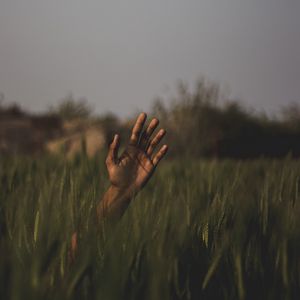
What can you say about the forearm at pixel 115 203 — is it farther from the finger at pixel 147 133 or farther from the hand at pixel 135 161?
the finger at pixel 147 133

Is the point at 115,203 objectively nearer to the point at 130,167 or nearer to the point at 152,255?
the point at 130,167

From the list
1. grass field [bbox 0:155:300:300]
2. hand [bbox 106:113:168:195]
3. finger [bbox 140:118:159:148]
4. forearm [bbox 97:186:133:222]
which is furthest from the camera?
finger [bbox 140:118:159:148]

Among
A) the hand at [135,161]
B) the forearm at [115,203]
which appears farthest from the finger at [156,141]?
the forearm at [115,203]

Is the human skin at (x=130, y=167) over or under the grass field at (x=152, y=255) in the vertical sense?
over

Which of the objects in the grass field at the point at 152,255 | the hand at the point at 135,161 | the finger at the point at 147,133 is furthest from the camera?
the finger at the point at 147,133

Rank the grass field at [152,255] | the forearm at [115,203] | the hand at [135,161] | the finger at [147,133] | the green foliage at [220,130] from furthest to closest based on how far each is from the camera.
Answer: the green foliage at [220,130] → the finger at [147,133] → the hand at [135,161] → the forearm at [115,203] → the grass field at [152,255]

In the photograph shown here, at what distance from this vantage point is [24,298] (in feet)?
1.28

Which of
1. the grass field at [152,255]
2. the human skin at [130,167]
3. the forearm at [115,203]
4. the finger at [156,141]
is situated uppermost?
the finger at [156,141]

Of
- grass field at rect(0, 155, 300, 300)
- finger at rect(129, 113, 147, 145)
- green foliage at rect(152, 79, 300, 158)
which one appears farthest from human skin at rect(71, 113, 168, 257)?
green foliage at rect(152, 79, 300, 158)

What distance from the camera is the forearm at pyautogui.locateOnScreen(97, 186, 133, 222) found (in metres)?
0.93

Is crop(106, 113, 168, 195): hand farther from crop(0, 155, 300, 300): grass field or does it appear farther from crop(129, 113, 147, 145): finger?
crop(0, 155, 300, 300): grass field

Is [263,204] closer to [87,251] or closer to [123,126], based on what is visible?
[87,251]

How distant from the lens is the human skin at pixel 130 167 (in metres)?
1.02

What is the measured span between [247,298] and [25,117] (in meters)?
10.5
